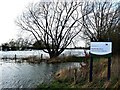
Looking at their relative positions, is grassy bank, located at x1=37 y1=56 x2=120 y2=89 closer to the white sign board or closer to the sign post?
the sign post

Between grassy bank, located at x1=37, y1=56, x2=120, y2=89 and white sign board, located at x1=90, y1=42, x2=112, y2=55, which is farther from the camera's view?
white sign board, located at x1=90, y1=42, x2=112, y2=55

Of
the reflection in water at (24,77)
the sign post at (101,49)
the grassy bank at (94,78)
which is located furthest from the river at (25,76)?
the sign post at (101,49)

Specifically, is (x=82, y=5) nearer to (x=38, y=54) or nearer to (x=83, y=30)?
(x=83, y=30)

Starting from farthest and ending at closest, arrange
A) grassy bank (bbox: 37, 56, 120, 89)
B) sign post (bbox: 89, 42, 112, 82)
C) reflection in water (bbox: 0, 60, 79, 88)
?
reflection in water (bbox: 0, 60, 79, 88)
sign post (bbox: 89, 42, 112, 82)
grassy bank (bbox: 37, 56, 120, 89)

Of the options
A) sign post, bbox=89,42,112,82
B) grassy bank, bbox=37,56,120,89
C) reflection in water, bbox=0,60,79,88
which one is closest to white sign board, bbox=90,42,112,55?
sign post, bbox=89,42,112,82

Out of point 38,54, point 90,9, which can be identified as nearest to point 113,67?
point 90,9

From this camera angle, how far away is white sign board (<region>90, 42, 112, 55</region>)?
8.62 metres

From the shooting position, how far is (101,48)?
28.8 ft

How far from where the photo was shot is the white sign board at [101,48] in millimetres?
8617

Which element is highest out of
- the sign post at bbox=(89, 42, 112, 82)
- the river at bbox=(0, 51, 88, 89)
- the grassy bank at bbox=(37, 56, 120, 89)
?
the sign post at bbox=(89, 42, 112, 82)

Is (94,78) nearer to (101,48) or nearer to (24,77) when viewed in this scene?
(101,48)

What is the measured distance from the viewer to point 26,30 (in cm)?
3203

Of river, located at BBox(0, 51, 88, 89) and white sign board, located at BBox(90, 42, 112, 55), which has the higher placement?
white sign board, located at BBox(90, 42, 112, 55)

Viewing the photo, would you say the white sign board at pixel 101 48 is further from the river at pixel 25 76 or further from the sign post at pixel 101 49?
the river at pixel 25 76
